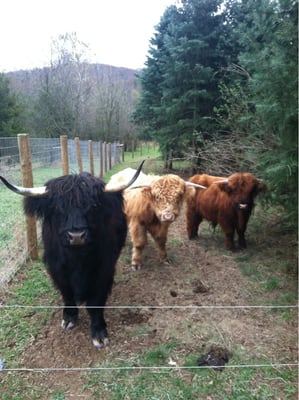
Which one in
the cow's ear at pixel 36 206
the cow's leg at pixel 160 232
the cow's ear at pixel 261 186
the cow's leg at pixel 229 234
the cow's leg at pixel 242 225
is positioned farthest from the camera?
the cow's leg at pixel 229 234

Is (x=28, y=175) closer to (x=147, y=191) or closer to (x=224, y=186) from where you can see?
(x=147, y=191)

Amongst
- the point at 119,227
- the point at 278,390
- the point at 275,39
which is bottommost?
the point at 278,390

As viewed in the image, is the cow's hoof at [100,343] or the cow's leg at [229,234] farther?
the cow's leg at [229,234]

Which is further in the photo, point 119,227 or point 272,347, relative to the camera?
point 119,227

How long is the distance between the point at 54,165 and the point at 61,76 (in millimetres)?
20219

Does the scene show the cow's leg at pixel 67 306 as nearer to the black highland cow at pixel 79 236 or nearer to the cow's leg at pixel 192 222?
the black highland cow at pixel 79 236

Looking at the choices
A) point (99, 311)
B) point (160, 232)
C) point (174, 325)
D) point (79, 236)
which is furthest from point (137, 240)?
point (79, 236)

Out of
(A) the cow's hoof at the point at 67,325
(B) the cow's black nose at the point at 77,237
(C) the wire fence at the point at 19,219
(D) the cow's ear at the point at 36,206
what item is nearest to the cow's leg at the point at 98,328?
(C) the wire fence at the point at 19,219

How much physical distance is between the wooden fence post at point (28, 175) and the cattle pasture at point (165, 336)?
25 centimetres

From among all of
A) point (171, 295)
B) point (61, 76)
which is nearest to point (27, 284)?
point (171, 295)

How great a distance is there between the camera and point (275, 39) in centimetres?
365

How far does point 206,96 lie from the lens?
34.8 ft

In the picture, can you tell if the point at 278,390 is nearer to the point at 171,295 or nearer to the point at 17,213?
the point at 171,295

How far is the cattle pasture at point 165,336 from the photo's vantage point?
8.20ft
